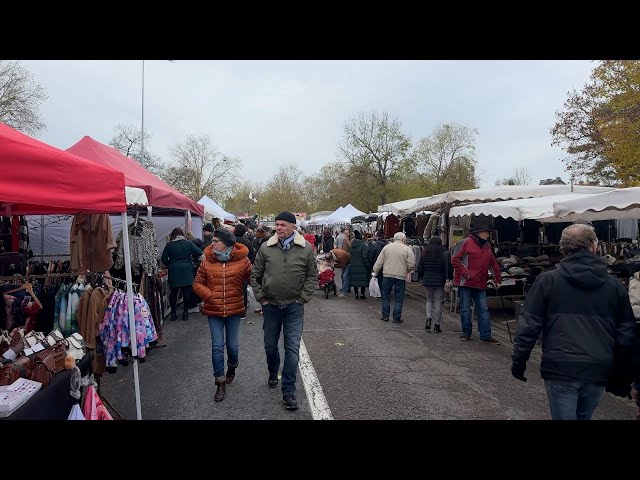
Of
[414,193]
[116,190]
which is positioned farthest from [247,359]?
[414,193]

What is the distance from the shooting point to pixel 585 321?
2.88m

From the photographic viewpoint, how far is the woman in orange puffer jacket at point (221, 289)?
15.8 feet

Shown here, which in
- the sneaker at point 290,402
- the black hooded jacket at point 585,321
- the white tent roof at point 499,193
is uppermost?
the white tent roof at point 499,193

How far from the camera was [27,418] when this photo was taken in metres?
2.89

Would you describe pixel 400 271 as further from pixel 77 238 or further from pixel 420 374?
pixel 77 238

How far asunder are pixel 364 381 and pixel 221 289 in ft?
6.67

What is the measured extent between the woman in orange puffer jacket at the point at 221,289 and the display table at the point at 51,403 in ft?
5.23

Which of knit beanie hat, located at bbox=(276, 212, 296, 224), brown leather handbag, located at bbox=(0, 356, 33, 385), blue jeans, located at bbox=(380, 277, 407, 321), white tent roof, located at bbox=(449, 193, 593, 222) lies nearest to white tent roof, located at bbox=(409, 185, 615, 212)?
white tent roof, located at bbox=(449, 193, 593, 222)

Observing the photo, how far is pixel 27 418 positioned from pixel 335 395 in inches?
114

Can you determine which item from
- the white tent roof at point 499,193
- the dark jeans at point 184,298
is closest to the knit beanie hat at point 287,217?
the dark jeans at point 184,298

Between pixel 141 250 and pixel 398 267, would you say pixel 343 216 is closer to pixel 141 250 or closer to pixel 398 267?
pixel 398 267

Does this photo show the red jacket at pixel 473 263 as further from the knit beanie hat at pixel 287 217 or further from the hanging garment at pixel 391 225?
the hanging garment at pixel 391 225

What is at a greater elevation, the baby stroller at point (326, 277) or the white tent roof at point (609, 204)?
the white tent roof at point (609, 204)

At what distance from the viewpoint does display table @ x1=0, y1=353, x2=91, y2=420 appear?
115 inches
